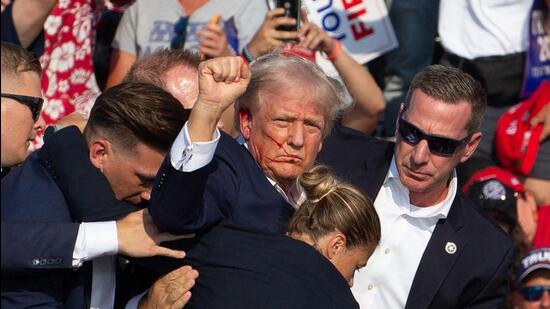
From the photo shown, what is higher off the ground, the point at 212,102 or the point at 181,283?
the point at 212,102

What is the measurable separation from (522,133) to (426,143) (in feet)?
4.34

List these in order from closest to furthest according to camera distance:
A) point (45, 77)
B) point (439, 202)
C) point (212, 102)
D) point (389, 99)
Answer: point (212, 102) < point (439, 202) < point (45, 77) < point (389, 99)

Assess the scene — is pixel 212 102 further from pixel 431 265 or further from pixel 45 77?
pixel 45 77

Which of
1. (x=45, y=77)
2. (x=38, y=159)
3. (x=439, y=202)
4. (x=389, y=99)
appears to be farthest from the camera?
(x=389, y=99)

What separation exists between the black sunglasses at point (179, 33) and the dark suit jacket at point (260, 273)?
2.42m

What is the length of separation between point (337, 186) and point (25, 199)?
1.05 meters

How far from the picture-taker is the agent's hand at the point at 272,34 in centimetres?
576

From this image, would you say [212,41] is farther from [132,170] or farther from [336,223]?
[336,223]

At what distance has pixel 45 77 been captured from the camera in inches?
241

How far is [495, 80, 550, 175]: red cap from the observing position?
6148mm

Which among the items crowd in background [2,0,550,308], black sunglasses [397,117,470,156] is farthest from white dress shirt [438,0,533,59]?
black sunglasses [397,117,470,156]

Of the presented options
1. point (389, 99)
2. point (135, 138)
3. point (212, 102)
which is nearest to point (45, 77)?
point (389, 99)

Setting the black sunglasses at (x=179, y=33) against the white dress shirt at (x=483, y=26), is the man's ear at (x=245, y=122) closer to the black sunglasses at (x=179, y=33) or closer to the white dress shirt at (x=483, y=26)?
the black sunglasses at (x=179, y=33)

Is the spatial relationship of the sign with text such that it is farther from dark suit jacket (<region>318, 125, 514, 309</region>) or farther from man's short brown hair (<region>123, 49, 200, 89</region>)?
man's short brown hair (<region>123, 49, 200, 89</region>)
